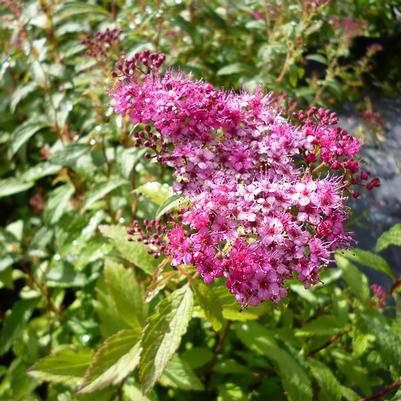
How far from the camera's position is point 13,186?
2.40 meters

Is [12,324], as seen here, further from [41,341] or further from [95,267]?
[95,267]

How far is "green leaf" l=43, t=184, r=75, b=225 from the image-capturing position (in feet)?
6.95

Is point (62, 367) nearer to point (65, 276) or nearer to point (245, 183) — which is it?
point (65, 276)

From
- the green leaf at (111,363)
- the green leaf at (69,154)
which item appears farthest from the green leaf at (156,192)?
the green leaf at (69,154)

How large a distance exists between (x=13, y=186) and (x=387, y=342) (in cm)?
196

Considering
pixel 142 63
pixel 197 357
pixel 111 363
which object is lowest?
pixel 197 357

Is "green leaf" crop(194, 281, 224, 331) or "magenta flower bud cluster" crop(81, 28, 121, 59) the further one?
"magenta flower bud cluster" crop(81, 28, 121, 59)

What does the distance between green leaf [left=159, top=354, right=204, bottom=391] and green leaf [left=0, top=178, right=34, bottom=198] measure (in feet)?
4.15

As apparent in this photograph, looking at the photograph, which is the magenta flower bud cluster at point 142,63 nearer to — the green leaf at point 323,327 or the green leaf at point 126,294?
the green leaf at point 126,294

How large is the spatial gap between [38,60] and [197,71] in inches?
31.5

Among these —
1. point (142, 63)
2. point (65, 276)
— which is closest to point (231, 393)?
point (65, 276)

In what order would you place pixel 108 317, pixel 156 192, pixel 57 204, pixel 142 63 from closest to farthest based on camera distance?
pixel 142 63
pixel 156 192
pixel 108 317
pixel 57 204

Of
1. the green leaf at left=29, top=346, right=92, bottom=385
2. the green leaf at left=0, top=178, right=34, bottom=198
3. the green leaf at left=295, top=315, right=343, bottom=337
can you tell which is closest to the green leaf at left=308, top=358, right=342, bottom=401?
the green leaf at left=295, top=315, right=343, bottom=337

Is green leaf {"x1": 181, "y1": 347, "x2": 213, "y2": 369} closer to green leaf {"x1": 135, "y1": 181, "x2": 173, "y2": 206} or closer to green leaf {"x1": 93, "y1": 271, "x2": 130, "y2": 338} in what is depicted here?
green leaf {"x1": 93, "y1": 271, "x2": 130, "y2": 338}
